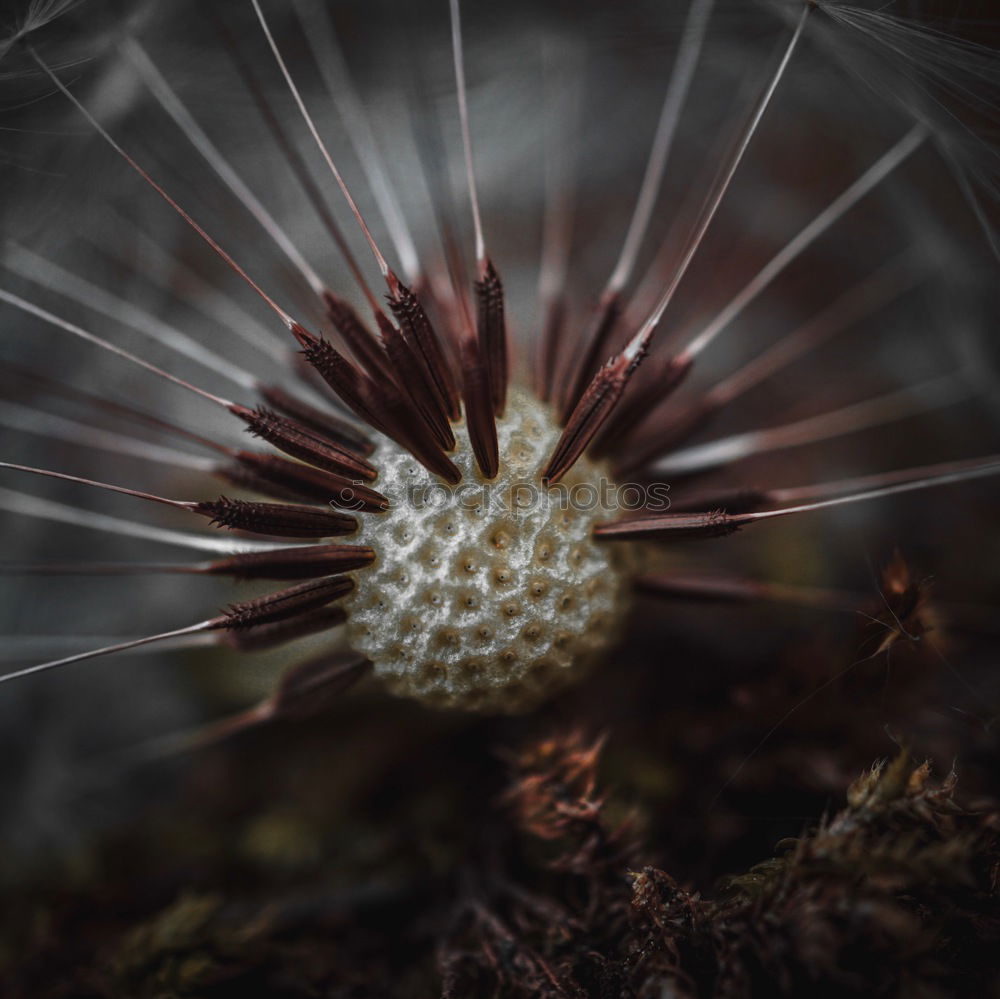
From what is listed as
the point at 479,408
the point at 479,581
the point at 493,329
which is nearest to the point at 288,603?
the point at 479,581

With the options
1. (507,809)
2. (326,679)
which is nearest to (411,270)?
(326,679)

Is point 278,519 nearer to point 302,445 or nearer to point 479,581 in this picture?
point 302,445

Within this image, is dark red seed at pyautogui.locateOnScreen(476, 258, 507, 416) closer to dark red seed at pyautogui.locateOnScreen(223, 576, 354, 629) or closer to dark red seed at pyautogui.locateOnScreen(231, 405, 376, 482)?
dark red seed at pyautogui.locateOnScreen(231, 405, 376, 482)

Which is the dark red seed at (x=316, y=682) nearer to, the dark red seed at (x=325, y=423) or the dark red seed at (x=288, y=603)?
the dark red seed at (x=288, y=603)

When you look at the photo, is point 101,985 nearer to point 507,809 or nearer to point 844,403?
point 507,809

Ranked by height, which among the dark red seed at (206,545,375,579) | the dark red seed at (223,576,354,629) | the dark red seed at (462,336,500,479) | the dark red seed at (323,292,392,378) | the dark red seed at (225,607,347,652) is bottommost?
the dark red seed at (225,607,347,652)

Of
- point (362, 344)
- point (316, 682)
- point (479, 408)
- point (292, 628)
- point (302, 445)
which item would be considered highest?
point (362, 344)

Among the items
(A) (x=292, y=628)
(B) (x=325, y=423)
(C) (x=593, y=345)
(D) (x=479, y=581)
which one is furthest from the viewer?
(C) (x=593, y=345)

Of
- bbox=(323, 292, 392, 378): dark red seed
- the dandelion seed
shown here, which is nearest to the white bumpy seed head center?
the dandelion seed
